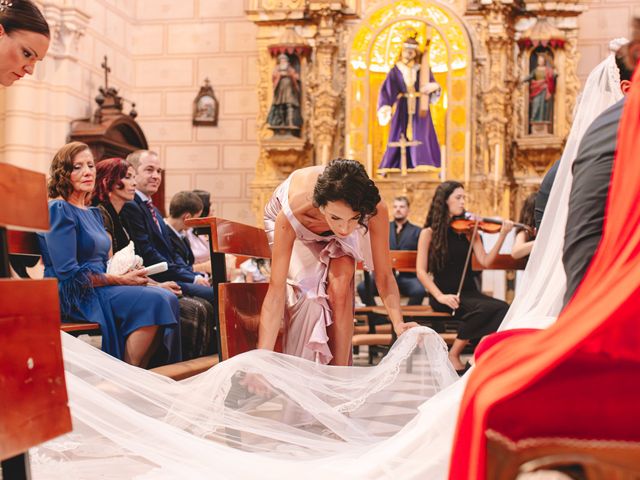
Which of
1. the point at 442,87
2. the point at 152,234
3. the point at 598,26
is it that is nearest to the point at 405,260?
the point at 152,234

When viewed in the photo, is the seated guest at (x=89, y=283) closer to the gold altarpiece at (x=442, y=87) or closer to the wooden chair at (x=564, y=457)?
the wooden chair at (x=564, y=457)

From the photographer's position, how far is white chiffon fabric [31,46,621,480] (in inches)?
89.2

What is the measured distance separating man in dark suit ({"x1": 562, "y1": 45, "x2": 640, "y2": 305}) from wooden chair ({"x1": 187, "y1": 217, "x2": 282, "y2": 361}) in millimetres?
1921

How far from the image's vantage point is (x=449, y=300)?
6.04 metres

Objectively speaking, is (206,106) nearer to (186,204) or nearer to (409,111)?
(409,111)

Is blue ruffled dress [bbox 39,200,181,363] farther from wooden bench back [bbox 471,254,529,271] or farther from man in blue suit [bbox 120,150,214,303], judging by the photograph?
wooden bench back [bbox 471,254,529,271]

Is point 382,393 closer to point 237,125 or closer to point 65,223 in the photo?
point 65,223

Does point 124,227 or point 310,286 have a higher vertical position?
point 124,227

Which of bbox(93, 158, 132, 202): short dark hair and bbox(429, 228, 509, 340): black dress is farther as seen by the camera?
bbox(429, 228, 509, 340): black dress

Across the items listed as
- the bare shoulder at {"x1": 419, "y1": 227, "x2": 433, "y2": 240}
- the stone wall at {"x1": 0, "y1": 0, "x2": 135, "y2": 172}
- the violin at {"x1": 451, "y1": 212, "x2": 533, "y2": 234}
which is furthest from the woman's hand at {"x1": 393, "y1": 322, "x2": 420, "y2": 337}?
the stone wall at {"x1": 0, "y1": 0, "x2": 135, "y2": 172}

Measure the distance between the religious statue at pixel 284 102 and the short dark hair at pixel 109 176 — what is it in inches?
246

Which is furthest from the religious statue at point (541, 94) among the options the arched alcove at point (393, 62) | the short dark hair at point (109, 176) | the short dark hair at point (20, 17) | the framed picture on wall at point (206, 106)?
the short dark hair at point (20, 17)

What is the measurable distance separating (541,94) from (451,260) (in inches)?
211

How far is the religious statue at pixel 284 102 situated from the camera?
11117 mm
